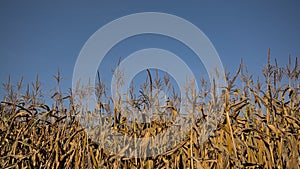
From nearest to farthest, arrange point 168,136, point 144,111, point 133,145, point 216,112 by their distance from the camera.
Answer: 1. point 216,112
2. point 133,145
3. point 168,136
4. point 144,111

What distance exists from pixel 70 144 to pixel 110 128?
31 cm

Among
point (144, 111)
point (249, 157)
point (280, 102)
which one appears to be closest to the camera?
point (249, 157)

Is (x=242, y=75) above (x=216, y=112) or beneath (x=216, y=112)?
above

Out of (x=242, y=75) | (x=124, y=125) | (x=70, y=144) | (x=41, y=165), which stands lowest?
(x=41, y=165)

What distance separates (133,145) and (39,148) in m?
0.65

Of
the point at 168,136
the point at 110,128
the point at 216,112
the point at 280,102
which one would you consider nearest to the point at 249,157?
the point at 216,112

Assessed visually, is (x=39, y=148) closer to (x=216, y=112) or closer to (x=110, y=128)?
(x=110, y=128)

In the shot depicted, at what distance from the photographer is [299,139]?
1.74 meters

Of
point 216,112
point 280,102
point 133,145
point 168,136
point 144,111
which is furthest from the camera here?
point 144,111

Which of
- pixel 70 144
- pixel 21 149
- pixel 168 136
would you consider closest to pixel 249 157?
pixel 168 136

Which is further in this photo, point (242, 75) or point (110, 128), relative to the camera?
point (242, 75)

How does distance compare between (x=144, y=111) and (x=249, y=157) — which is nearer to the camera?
(x=249, y=157)

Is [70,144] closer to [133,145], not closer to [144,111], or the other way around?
[133,145]

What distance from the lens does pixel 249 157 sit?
5.37ft
